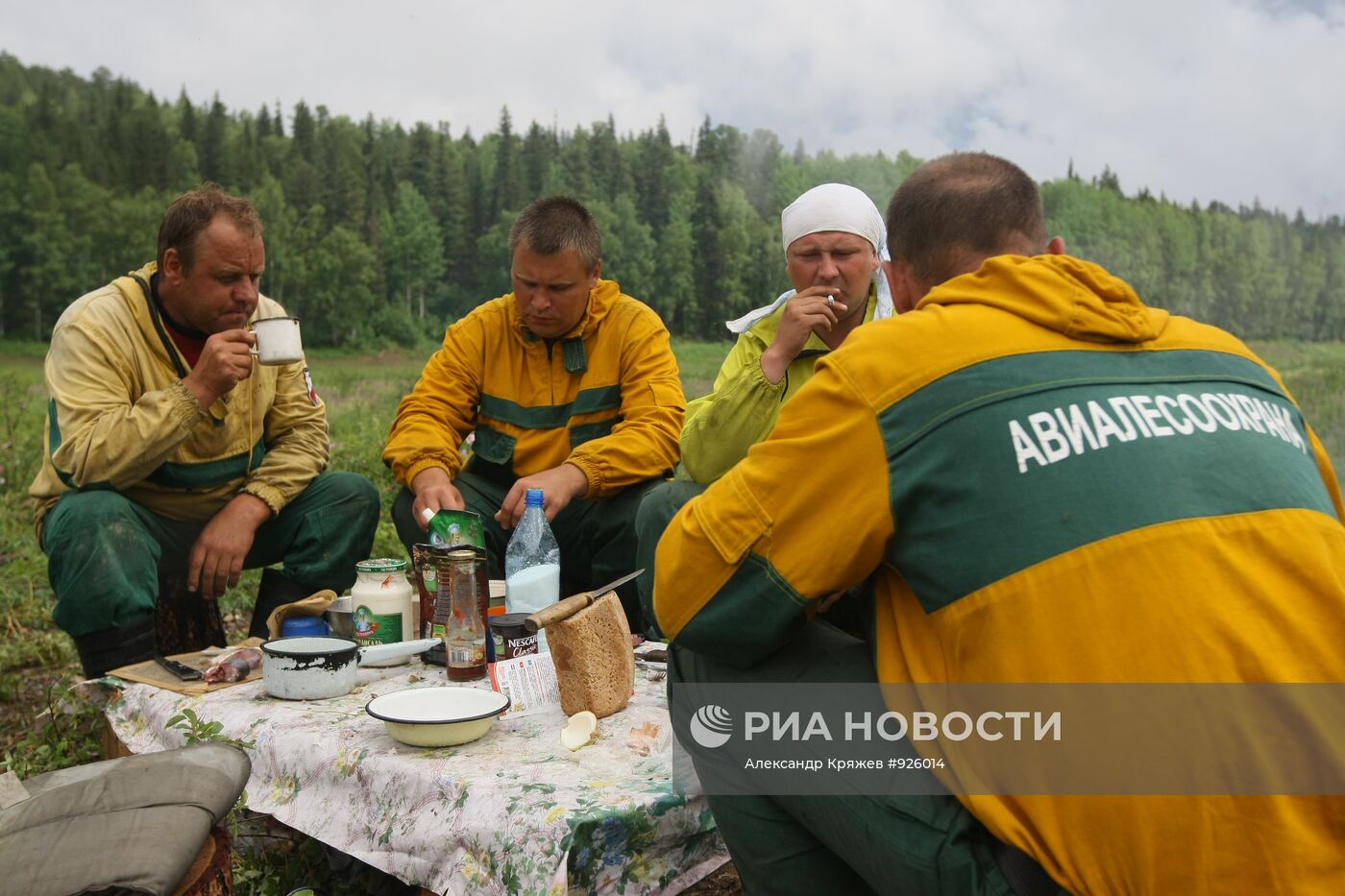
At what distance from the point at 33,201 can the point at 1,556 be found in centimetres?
2634

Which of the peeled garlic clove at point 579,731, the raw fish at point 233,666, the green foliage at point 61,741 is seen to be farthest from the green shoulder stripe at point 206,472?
the peeled garlic clove at point 579,731

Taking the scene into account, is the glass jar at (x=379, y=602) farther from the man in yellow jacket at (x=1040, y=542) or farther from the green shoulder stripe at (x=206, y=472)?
the man in yellow jacket at (x=1040, y=542)

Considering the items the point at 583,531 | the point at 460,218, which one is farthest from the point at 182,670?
the point at 460,218

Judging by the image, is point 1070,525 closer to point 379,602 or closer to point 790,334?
point 790,334

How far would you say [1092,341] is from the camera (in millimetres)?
1320

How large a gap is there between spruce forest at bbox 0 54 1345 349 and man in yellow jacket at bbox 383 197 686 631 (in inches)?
347

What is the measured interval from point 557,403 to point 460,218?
23501 mm

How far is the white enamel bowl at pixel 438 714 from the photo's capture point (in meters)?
1.95

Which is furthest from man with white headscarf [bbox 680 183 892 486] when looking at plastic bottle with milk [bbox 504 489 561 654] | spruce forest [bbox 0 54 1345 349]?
spruce forest [bbox 0 54 1345 349]

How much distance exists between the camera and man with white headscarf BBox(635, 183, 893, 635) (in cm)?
273

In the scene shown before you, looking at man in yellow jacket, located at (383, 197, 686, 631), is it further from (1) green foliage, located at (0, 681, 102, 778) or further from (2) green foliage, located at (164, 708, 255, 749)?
(2) green foliage, located at (164, 708, 255, 749)

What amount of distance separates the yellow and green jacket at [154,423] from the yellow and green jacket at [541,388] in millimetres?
400

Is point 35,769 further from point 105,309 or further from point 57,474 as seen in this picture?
point 105,309

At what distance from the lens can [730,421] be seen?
2.79 meters
